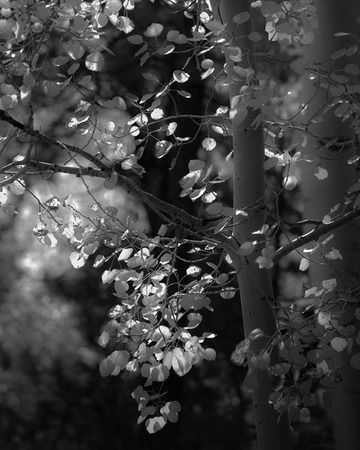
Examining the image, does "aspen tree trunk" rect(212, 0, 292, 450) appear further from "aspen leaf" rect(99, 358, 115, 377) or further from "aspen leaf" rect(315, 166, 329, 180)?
"aspen leaf" rect(99, 358, 115, 377)

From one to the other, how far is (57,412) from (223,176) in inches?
77.1

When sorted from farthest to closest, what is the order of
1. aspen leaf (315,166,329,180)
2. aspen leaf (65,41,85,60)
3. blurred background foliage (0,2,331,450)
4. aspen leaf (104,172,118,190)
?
blurred background foliage (0,2,331,450) → aspen leaf (315,166,329,180) → aspen leaf (104,172,118,190) → aspen leaf (65,41,85,60)

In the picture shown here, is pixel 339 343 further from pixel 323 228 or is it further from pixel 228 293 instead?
pixel 228 293

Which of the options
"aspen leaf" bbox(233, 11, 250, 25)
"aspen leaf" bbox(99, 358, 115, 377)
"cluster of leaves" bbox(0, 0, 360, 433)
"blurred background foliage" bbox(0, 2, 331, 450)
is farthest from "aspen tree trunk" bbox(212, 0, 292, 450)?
"blurred background foliage" bbox(0, 2, 331, 450)

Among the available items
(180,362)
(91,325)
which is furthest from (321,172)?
(91,325)

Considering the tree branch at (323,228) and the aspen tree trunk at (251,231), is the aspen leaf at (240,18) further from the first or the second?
the tree branch at (323,228)

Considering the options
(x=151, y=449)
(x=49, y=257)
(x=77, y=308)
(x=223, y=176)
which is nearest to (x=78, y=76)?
(x=49, y=257)

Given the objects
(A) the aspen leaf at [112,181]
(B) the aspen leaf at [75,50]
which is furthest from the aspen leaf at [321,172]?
(B) the aspen leaf at [75,50]

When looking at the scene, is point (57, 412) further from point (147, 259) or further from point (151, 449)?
point (147, 259)

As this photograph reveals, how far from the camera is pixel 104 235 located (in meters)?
1.33

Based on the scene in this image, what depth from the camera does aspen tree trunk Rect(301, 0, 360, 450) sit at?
1.38 m

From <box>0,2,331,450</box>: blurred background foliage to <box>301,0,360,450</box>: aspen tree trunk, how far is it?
1.03 m

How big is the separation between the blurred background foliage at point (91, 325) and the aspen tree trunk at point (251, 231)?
1.19m

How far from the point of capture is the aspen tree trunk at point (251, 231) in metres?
1.30
